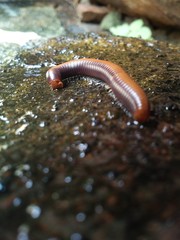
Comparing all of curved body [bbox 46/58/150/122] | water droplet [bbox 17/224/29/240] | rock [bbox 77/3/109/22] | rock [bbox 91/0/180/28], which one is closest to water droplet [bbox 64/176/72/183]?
water droplet [bbox 17/224/29/240]

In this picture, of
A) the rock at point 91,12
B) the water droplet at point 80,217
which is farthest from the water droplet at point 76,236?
the rock at point 91,12

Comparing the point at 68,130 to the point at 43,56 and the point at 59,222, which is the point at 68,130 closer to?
the point at 59,222

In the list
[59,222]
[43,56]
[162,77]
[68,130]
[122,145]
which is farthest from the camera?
[43,56]

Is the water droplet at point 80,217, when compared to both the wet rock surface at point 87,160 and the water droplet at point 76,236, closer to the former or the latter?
the wet rock surface at point 87,160

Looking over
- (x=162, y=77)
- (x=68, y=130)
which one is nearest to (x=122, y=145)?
(x=68, y=130)

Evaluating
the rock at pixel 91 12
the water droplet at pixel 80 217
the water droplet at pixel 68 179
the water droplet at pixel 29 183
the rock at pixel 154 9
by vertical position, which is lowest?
the rock at pixel 91 12

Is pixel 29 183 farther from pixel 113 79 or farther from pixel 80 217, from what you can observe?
pixel 113 79

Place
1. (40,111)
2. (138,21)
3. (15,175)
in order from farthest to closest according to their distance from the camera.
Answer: (138,21), (40,111), (15,175)
